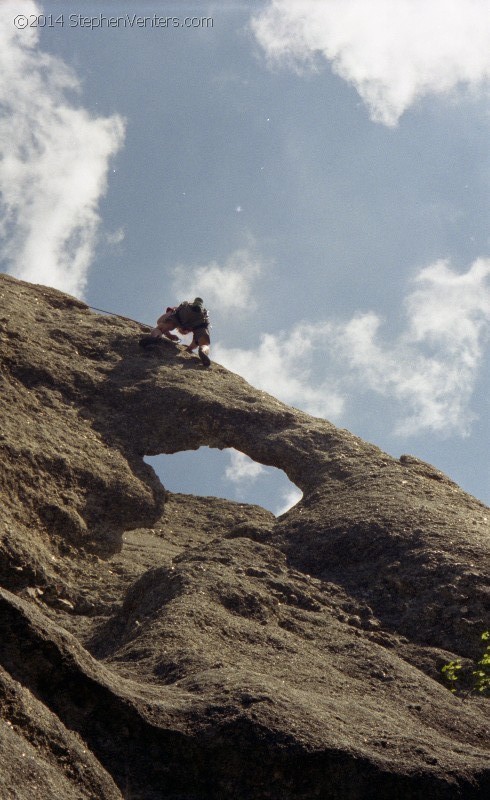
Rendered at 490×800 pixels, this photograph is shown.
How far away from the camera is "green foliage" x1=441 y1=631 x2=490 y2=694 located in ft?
30.6

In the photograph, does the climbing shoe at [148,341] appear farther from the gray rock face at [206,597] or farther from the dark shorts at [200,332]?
the dark shorts at [200,332]

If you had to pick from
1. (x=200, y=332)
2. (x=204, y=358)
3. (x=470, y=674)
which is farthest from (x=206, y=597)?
(x=200, y=332)

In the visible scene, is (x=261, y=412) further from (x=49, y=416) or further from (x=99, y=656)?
(x=99, y=656)

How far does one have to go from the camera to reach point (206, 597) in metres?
9.69

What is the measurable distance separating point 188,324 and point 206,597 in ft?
28.1

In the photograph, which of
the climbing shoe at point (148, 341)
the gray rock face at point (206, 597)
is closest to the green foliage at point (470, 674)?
the gray rock face at point (206, 597)

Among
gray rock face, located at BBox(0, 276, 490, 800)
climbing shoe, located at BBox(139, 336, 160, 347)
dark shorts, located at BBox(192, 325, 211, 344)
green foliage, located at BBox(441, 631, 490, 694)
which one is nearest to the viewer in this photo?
gray rock face, located at BBox(0, 276, 490, 800)

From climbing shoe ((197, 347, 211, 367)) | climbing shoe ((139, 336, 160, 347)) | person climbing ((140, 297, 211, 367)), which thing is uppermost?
person climbing ((140, 297, 211, 367))

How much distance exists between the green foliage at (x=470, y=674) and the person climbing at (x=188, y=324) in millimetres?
8672

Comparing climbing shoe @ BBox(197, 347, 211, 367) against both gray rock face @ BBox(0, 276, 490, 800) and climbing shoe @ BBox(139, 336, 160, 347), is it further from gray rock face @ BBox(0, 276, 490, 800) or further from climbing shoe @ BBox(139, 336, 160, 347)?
climbing shoe @ BBox(139, 336, 160, 347)

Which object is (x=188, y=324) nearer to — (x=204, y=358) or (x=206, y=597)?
(x=204, y=358)

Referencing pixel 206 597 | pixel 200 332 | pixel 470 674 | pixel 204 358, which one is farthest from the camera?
pixel 200 332

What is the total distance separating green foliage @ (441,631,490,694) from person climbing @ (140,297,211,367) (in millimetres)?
8672

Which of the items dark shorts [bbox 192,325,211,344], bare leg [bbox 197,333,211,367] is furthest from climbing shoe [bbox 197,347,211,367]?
dark shorts [bbox 192,325,211,344]
